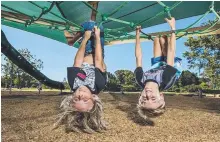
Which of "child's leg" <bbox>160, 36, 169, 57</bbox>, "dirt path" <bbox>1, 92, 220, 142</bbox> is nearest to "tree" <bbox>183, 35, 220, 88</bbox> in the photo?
"dirt path" <bbox>1, 92, 220, 142</bbox>

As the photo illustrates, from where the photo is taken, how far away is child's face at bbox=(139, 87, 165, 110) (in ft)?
11.4

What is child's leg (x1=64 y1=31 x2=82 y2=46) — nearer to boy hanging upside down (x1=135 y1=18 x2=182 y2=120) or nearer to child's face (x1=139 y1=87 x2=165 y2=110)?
boy hanging upside down (x1=135 y1=18 x2=182 y2=120)

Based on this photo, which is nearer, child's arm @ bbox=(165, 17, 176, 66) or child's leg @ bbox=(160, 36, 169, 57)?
child's arm @ bbox=(165, 17, 176, 66)

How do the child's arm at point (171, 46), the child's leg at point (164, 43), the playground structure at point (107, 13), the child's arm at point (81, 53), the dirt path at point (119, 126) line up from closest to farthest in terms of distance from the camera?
1. the child's arm at point (81, 53)
2. the child's arm at point (171, 46)
3. the child's leg at point (164, 43)
4. the playground structure at point (107, 13)
5. the dirt path at point (119, 126)

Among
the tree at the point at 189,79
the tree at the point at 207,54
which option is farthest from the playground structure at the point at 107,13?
the tree at the point at 189,79

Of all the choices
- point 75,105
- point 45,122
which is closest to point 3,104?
point 45,122

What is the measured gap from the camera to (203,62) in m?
22.5

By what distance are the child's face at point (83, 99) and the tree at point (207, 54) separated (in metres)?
16.5

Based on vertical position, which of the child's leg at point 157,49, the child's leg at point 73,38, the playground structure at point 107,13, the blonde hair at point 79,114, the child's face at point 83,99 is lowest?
the blonde hair at point 79,114

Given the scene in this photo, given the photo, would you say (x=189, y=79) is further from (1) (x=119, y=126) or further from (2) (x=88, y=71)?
(2) (x=88, y=71)

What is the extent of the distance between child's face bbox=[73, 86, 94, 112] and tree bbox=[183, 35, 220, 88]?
54.1 ft

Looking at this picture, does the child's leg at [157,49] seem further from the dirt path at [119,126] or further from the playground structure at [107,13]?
the dirt path at [119,126]

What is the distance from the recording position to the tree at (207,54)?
19.6 m

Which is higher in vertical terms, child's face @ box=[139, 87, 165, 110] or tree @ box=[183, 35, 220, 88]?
tree @ box=[183, 35, 220, 88]
